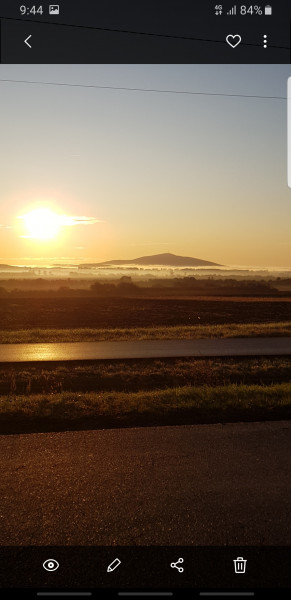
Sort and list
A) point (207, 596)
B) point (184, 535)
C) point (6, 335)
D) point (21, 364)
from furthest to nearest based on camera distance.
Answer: point (6, 335), point (21, 364), point (184, 535), point (207, 596)

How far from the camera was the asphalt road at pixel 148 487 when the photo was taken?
3973 millimetres

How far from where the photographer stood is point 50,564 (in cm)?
353

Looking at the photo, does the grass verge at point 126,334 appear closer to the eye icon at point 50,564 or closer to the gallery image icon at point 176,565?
the eye icon at point 50,564

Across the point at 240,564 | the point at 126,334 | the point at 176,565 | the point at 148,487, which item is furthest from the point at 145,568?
the point at 126,334

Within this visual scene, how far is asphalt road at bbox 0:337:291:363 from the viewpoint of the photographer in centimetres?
1400

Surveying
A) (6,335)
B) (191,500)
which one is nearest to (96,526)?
(191,500)

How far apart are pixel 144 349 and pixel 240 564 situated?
1193cm

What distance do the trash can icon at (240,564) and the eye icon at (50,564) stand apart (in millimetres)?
1007

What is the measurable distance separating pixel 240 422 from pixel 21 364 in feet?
22.2

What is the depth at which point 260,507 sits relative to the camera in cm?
441

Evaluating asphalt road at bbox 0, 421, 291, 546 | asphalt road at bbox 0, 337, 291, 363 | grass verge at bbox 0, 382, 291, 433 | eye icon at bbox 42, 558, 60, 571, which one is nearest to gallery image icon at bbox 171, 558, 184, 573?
asphalt road at bbox 0, 421, 291, 546

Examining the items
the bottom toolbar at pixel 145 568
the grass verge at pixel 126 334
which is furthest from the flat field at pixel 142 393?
the grass verge at pixel 126 334

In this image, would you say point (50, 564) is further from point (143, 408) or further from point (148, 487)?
point (143, 408)

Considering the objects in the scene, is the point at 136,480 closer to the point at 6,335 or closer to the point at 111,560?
the point at 111,560
